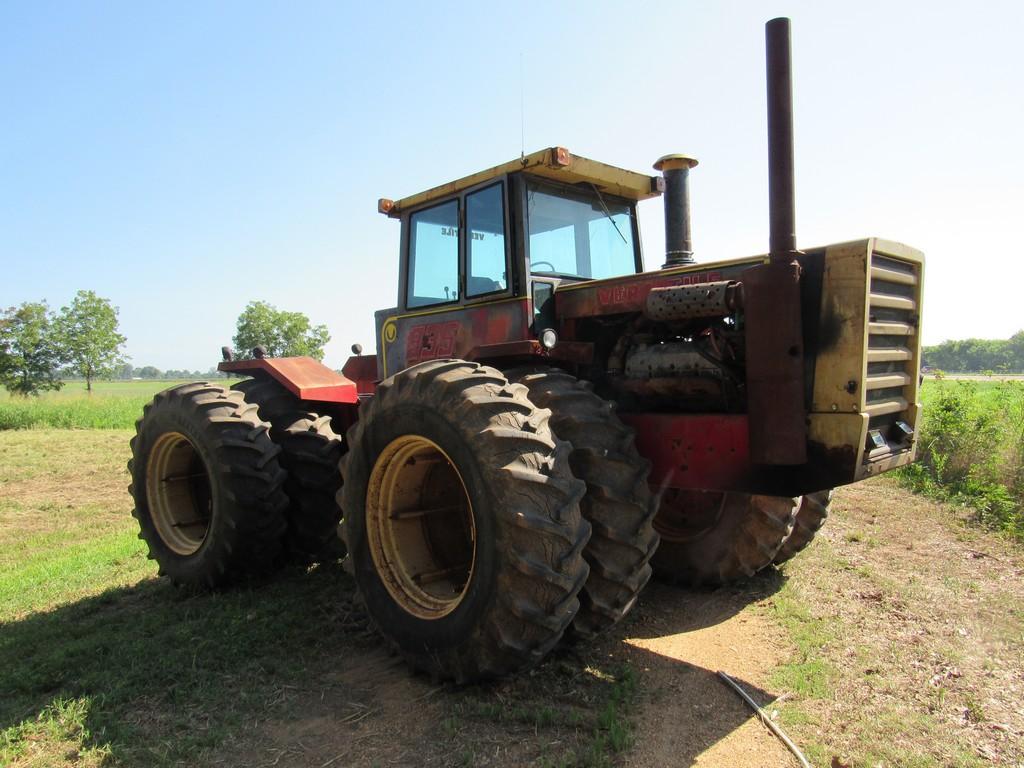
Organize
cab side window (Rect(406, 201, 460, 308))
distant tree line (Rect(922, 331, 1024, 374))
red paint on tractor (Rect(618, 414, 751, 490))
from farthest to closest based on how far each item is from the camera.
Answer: distant tree line (Rect(922, 331, 1024, 374)) < cab side window (Rect(406, 201, 460, 308)) < red paint on tractor (Rect(618, 414, 751, 490))

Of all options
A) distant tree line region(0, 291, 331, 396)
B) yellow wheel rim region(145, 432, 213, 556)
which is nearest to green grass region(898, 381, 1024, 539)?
yellow wheel rim region(145, 432, 213, 556)

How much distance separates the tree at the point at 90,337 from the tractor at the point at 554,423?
153 ft

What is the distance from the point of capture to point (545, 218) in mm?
4906

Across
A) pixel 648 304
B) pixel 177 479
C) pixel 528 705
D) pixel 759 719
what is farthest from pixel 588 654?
pixel 177 479

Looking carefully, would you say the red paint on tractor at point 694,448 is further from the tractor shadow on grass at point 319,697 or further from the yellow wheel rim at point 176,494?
the yellow wheel rim at point 176,494

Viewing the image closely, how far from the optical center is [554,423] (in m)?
3.78

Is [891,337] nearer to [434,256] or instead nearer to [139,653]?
[434,256]

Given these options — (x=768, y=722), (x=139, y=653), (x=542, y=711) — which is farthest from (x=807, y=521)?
(x=139, y=653)

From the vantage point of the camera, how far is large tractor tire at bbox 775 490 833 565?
5148 millimetres

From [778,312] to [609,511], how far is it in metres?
1.27

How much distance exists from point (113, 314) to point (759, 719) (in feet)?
181

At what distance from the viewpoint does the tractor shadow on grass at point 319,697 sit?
124 inches

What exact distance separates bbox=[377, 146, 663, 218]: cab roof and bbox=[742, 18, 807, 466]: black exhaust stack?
154 centimetres

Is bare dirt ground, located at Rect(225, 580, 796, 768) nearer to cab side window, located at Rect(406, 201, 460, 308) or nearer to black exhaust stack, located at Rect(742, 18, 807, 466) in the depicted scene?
black exhaust stack, located at Rect(742, 18, 807, 466)
